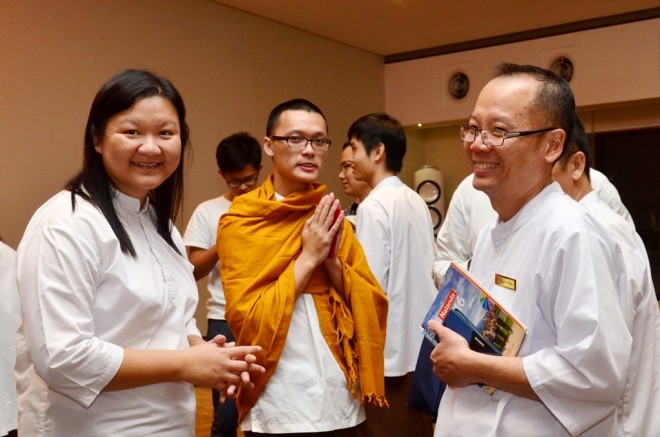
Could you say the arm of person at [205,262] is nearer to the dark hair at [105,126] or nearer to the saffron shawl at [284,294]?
the saffron shawl at [284,294]

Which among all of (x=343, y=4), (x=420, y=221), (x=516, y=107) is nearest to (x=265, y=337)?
(x=516, y=107)

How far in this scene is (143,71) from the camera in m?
1.66

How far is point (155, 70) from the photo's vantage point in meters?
5.79

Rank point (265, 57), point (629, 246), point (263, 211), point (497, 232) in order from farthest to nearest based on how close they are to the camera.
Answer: point (265, 57) → point (263, 211) → point (629, 246) → point (497, 232)

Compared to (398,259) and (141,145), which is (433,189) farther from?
(141,145)

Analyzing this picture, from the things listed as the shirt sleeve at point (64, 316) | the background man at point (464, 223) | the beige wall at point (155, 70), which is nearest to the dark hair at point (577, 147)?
the background man at point (464, 223)

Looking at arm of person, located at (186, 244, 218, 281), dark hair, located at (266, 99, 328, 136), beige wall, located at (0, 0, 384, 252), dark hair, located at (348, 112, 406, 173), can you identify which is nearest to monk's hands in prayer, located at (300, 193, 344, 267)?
dark hair, located at (266, 99, 328, 136)

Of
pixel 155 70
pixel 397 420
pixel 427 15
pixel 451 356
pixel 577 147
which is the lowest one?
pixel 397 420

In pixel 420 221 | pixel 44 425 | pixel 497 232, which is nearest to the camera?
pixel 44 425

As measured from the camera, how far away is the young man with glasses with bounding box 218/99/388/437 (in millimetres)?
2182

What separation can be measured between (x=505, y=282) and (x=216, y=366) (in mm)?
624

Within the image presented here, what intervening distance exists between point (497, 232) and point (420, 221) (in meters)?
1.78

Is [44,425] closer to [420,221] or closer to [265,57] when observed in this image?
[420,221]

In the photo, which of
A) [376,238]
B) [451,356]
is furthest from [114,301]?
[376,238]
